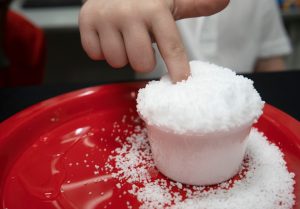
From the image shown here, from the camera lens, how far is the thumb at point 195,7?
0.50 meters

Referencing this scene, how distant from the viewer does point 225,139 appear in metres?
0.46

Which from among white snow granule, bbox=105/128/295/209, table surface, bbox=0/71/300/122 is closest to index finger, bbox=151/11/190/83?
white snow granule, bbox=105/128/295/209

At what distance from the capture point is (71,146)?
0.57 m

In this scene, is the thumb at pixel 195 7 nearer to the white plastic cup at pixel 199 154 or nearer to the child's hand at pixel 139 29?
the child's hand at pixel 139 29

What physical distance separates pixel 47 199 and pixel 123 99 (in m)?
0.25

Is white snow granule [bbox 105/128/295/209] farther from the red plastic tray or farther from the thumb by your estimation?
the thumb

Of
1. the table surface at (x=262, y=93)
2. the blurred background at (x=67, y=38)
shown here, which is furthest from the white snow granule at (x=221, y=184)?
the blurred background at (x=67, y=38)

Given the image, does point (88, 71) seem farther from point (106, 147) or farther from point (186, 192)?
point (186, 192)

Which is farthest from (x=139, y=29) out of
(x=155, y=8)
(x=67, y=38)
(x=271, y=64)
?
(x=67, y=38)

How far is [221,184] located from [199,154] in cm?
6

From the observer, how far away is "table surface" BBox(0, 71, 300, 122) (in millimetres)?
644

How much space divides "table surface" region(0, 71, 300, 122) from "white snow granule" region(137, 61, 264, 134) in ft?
0.66

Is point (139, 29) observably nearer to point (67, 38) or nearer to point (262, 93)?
point (262, 93)

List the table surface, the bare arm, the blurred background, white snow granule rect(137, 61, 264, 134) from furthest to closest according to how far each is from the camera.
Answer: the blurred background
the bare arm
the table surface
white snow granule rect(137, 61, 264, 134)
